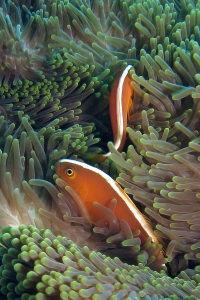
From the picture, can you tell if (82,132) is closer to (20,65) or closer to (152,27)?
(20,65)

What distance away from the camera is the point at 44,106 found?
143 centimetres

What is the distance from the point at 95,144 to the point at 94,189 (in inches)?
13.8

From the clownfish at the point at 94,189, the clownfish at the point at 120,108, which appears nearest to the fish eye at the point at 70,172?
the clownfish at the point at 94,189

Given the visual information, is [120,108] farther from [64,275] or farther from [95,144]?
[64,275]

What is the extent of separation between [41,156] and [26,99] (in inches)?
13.3

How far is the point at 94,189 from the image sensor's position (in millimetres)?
1074

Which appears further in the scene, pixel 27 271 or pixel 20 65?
pixel 20 65

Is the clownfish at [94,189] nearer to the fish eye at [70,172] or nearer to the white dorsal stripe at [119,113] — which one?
the fish eye at [70,172]

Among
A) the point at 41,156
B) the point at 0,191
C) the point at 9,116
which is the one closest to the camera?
the point at 0,191

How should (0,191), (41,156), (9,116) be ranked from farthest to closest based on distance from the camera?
(9,116)
(41,156)
(0,191)

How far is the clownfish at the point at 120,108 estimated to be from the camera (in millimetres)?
1241

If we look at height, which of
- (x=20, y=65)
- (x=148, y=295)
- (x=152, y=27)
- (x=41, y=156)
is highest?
(x=152, y=27)

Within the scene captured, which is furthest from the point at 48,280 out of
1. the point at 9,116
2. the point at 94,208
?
the point at 9,116

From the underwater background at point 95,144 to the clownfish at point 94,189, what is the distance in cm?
2
